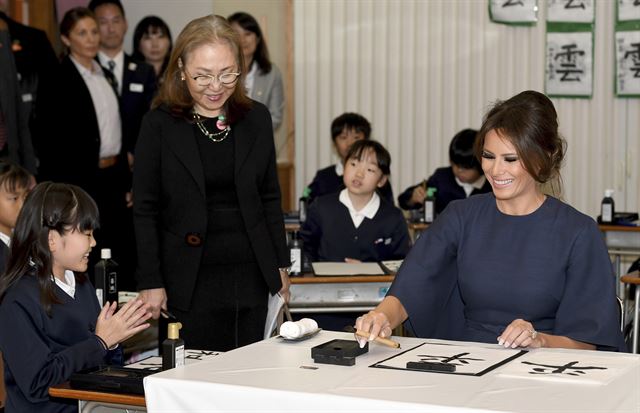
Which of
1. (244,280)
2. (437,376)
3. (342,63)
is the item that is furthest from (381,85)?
(437,376)

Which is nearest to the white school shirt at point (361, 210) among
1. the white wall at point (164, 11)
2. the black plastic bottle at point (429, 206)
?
the black plastic bottle at point (429, 206)

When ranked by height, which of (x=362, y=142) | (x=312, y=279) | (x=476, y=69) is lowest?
(x=312, y=279)

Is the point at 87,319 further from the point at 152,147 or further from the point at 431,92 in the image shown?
the point at 431,92

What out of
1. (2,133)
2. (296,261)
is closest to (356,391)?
(296,261)

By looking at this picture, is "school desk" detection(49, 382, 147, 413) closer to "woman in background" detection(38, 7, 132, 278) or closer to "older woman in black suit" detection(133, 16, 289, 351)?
"older woman in black suit" detection(133, 16, 289, 351)

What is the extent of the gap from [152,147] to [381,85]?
503cm

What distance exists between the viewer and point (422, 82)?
8156 mm

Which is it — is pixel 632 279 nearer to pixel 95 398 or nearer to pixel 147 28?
pixel 95 398

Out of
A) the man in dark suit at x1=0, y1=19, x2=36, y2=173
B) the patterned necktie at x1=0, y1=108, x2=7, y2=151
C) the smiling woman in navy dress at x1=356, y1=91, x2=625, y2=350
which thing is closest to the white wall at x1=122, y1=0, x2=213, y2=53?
the man in dark suit at x1=0, y1=19, x2=36, y2=173

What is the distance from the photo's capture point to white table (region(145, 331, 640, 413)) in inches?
80.0

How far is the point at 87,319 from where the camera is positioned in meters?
3.14

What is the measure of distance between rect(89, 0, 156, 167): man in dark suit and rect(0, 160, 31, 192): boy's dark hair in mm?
2091

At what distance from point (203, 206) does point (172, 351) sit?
0.81 meters

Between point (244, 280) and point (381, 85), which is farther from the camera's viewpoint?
point (381, 85)
